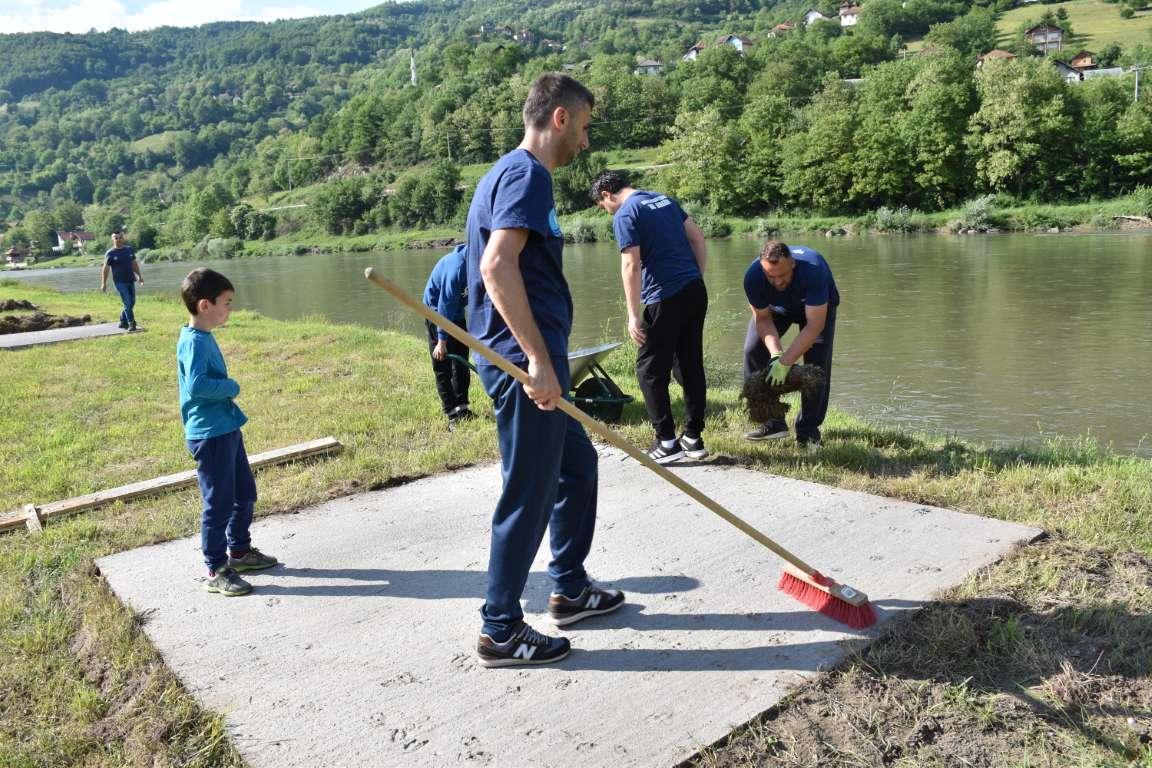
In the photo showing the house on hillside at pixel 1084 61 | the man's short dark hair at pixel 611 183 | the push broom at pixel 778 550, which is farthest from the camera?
the house on hillside at pixel 1084 61

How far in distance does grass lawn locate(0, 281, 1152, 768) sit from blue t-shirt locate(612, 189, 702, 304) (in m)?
1.15

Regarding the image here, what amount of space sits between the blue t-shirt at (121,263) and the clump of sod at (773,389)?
511 inches

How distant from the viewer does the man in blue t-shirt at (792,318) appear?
5547mm

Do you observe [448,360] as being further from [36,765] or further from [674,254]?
[36,765]

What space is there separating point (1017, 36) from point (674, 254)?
115m

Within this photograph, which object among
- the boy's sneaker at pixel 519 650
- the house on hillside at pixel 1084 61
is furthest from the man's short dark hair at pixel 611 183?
the house on hillside at pixel 1084 61

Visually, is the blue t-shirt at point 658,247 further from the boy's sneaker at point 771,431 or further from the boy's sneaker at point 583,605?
the boy's sneaker at point 583,605

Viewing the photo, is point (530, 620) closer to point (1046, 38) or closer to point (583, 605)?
point (583, 605)

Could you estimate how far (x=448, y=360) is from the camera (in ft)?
23.2

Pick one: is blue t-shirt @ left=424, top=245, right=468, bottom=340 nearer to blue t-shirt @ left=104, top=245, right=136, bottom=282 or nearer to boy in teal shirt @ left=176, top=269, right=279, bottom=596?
boy in teal shirt @ left=176, top=269, right=279, bottom=596

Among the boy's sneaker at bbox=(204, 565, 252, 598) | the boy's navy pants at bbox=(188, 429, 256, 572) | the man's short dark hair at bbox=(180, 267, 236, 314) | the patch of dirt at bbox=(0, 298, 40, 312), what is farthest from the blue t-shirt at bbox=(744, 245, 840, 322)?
the patch of dirt at bbox=(0, 298, 40, 312)

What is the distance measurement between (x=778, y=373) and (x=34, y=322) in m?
14.8

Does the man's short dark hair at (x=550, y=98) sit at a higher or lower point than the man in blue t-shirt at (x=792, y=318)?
higher

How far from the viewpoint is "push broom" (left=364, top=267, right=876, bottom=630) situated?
277 centimetres
